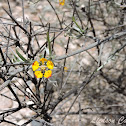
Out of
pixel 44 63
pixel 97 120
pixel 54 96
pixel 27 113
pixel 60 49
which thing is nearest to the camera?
pixel 44 63

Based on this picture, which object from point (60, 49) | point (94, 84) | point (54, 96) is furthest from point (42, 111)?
point (60, 49)

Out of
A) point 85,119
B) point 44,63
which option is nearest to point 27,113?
point 85,119

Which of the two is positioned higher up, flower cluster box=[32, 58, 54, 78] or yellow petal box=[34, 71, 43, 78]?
flower cluster box=[32, 58, 54, 78]

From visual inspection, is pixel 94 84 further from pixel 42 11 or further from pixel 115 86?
pixel 42 11

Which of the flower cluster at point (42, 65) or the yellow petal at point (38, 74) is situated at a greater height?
the flower cluster at point (42, 65)

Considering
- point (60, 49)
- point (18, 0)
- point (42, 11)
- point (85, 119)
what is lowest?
point (85, 119)

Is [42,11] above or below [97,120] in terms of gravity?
above

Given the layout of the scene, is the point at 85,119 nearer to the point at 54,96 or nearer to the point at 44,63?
the point at 54,96

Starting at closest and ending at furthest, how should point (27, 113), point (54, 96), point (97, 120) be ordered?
point (97, 120) < point (27, 113) < point (54, 96)

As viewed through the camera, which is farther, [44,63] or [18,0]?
[18,0]
